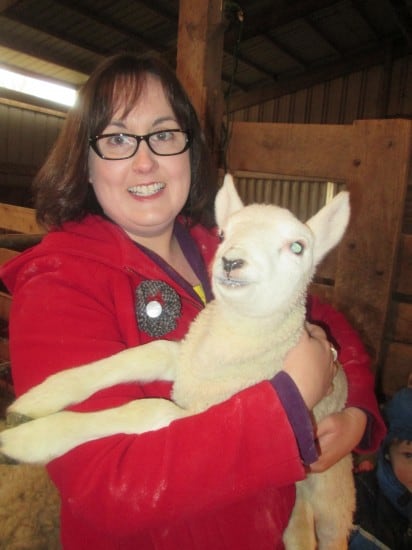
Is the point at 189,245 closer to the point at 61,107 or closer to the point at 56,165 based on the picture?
the point at 56,165

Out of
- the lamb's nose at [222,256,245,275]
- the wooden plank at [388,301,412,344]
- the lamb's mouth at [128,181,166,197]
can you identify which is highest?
the lamb's mouth at [128,181,166,197]

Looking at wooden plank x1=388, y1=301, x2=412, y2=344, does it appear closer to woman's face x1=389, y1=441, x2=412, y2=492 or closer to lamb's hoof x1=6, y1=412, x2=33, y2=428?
woman's face x1=389, y1=441, x2=412, y2=492

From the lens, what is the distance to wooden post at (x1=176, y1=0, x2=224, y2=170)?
253 cm

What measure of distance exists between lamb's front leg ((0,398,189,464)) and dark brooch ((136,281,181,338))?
338 mm

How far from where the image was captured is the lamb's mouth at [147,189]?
4.85ft

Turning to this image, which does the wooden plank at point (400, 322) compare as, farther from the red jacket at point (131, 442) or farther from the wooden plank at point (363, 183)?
the red jacket at point (131, 442)

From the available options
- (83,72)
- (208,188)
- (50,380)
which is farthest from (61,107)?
(50,380)

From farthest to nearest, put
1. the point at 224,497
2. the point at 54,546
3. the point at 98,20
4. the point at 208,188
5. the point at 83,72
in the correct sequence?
1. the point at 83,72
2. the point at 98,20
3. the point at 54,546
4. the point at 208,188
5. the point at 224,497

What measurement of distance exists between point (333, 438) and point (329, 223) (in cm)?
71

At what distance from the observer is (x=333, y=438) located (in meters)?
1.40

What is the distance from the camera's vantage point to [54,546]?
2305mm

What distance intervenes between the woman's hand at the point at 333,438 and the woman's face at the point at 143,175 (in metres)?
0.88

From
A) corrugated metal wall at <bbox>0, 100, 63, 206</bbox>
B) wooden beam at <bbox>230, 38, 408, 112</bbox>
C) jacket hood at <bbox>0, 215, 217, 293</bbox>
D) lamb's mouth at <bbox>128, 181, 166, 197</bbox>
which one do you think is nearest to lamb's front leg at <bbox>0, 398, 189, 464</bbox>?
jacket hood at <bbox>0, 215, 217, 293</bbox>

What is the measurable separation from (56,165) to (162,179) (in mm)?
375
